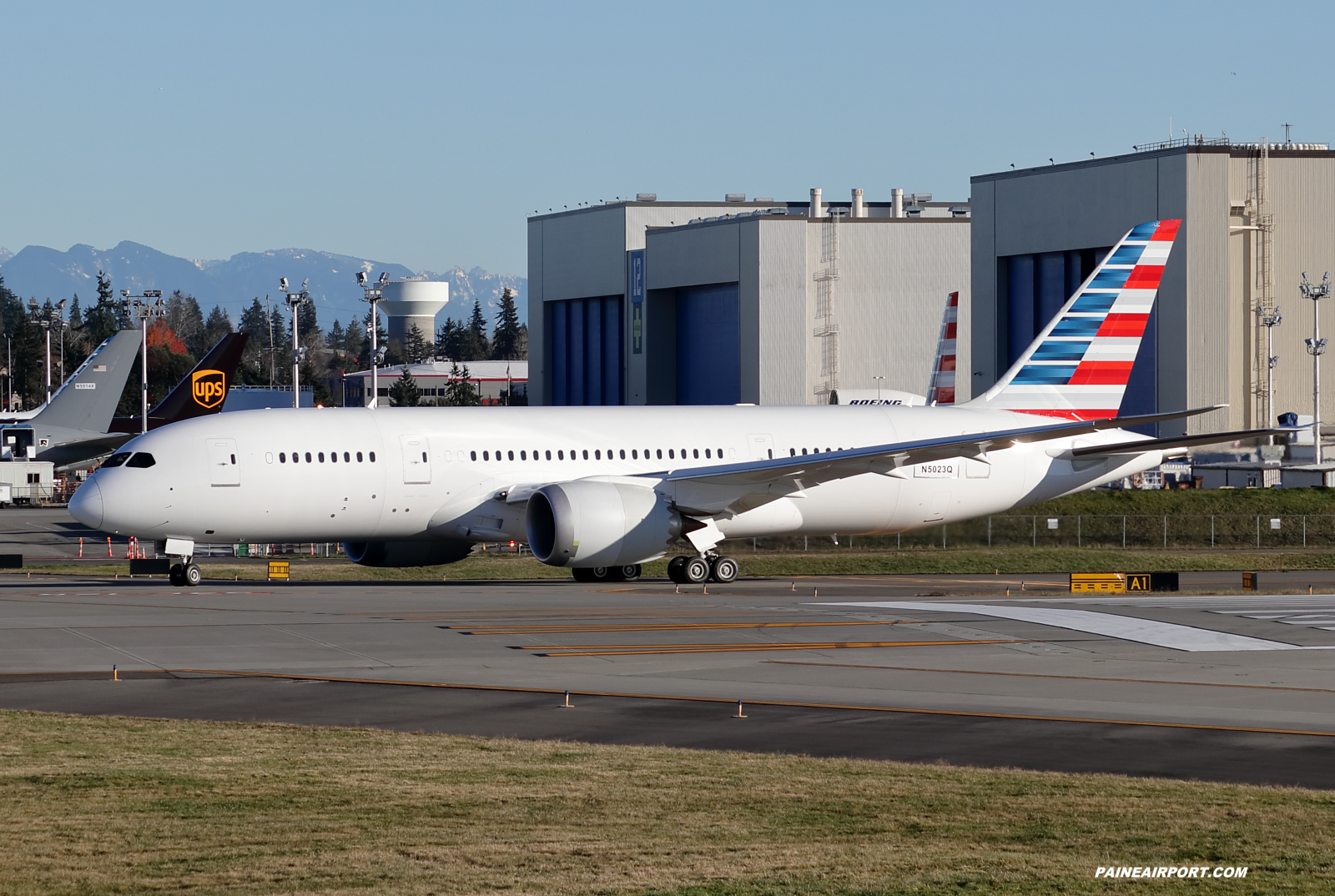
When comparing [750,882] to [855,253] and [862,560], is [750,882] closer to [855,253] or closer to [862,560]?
[862,560]

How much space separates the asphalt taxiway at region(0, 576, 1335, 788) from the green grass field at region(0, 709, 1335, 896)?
1.78 m

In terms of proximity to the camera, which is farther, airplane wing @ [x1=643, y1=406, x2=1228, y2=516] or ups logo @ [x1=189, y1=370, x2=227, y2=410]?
ups logo @ [x1=189, y1=370, x2=227, y2=410]

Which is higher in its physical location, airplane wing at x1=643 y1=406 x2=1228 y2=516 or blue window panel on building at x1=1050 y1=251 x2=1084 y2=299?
blue window panel on building at x1=1050 y1=251 x2=1084 y2=299

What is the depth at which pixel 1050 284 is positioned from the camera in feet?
343

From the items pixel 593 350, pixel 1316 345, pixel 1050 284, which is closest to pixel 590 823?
pixel 1316 345

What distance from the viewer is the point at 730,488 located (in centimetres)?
4062

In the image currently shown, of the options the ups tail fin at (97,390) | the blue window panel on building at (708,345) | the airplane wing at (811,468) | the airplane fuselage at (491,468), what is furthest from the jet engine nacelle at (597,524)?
the blue window panel on building at (708,345)

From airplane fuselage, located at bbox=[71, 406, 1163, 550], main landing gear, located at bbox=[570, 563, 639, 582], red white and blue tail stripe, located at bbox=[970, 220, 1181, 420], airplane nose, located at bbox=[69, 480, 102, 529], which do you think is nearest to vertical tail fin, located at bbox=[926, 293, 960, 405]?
red white and blue tail stripe, located at bbox=[970, 220, 1181, 420]

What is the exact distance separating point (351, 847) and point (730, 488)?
94.2 ft

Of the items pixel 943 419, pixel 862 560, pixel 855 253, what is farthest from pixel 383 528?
pixel 855 253

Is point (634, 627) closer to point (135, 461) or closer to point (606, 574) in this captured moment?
point (606, 574)

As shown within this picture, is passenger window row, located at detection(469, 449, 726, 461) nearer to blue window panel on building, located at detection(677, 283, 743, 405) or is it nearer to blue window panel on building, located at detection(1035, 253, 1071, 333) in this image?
blue window panel on building, located at detection(1035, 253, 1071, 333)

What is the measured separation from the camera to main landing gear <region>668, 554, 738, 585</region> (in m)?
40.7

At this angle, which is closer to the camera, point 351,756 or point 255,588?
point 351,756
